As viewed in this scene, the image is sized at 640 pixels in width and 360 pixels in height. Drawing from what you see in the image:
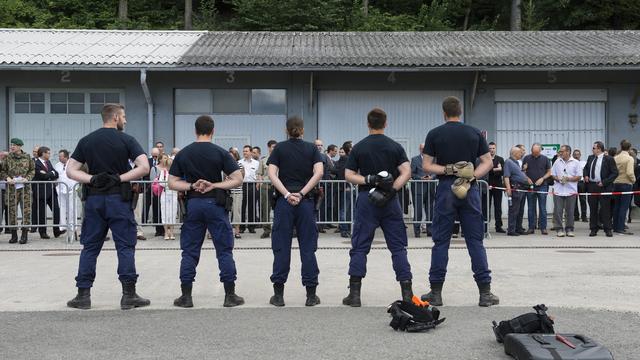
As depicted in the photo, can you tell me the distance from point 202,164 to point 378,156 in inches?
70.6

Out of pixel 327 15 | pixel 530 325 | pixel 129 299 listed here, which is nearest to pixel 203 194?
pixel 129 299

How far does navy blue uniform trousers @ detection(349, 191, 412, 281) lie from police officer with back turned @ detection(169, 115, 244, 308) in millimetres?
1277

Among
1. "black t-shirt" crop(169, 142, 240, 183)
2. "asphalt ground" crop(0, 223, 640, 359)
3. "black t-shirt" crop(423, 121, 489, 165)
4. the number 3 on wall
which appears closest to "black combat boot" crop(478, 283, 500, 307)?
"asphalt ground" crop(0, 223, 640, 359)

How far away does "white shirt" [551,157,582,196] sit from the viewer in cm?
1582

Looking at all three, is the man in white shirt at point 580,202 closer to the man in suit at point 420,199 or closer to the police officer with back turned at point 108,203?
the man in suit at point 420,199

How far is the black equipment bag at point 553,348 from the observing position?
4.92 m

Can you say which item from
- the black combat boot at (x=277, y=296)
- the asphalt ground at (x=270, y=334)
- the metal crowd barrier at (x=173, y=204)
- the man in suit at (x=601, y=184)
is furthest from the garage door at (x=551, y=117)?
the black combat boot at (x=277, y=296)

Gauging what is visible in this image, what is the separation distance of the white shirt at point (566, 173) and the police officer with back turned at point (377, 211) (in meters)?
9.14

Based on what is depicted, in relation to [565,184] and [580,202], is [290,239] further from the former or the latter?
[580,202]

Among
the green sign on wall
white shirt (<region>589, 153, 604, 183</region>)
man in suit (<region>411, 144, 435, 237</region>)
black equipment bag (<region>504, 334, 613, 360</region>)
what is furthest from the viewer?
the green sign on wall

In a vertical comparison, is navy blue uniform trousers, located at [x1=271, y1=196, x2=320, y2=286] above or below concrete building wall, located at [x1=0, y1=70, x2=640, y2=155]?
below

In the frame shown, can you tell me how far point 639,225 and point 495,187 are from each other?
169 inches

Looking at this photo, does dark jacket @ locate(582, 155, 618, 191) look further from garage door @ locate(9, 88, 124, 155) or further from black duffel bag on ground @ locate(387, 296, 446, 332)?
garage door @ locate(9, 88, 124, 155)

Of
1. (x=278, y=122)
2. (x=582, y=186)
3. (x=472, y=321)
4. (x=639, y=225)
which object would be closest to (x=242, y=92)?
(x=278, y=122)
